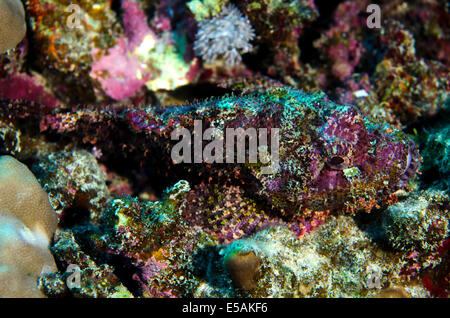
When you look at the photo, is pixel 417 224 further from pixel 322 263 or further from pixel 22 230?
pixel 22 230

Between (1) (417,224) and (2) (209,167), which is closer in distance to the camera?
(1) (417,224)

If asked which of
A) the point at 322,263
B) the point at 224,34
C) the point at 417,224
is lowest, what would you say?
the point at 322,263

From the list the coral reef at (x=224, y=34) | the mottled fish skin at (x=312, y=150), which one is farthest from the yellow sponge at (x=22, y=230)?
the coral reef at (x=224, y=34)

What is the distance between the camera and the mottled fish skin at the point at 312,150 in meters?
3.10

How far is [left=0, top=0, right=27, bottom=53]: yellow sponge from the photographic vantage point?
3.41m

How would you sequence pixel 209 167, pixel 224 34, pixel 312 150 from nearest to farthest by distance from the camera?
1. pixel 312 150
2. pixel 209 167
3. pixel 224 34

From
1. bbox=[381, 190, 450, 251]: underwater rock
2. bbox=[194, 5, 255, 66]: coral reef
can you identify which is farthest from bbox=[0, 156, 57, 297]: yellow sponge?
bbox=[381, 190, 450, 251]: underwater rock

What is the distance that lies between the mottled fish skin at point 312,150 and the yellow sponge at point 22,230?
140 centimetres

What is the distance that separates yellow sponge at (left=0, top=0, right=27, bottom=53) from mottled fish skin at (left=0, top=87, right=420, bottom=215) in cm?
187

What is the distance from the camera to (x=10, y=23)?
11.5 feet

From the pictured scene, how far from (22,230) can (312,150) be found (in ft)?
9.66

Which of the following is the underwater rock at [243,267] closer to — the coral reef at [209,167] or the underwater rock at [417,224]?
the coral reef at [209,167]

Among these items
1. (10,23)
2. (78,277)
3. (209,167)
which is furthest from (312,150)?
(10,23)

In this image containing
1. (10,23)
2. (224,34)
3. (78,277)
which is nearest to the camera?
(78,277)
